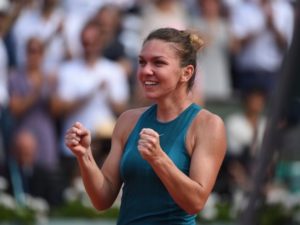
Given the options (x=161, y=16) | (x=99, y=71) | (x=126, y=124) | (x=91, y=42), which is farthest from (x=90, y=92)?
(x=126, y=124)

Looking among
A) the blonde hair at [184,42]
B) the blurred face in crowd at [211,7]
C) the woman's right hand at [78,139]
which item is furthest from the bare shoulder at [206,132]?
the blurred face in crowd at [211,7]

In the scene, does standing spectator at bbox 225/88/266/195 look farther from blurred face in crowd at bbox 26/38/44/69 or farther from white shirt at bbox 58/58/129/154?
blurred face in crowd at bbox 26/38/44/69

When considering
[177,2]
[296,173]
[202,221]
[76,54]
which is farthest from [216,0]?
[296,173]

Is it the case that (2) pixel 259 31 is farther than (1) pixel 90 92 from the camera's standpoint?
Yes

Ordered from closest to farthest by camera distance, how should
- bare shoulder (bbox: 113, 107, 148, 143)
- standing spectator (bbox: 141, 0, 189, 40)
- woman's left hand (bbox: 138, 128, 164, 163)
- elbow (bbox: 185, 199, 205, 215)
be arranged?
woman's left hand (bbox: 138, 128, 164, 163)
elbow (bbox: 185, 199, 205, 215)
bare shoulder (bbox: 113, 107, 148, 143)
standing spectator (bbox: 141, 0, 189, 40)

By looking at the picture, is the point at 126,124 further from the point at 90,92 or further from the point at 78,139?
the point at 90,92

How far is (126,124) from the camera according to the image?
5.07m

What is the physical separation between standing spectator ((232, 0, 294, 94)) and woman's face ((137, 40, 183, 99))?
22.9 ft

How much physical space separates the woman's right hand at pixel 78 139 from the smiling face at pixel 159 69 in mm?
329

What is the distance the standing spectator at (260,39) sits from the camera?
11891 millimetres

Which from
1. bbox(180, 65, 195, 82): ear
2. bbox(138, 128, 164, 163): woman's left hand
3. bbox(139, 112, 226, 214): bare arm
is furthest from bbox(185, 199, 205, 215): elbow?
bbox(180, 65, 195, 82): ear

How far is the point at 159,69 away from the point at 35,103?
5.86m

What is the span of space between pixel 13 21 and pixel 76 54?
72 cm

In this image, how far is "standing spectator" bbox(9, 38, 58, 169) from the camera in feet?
34.1
